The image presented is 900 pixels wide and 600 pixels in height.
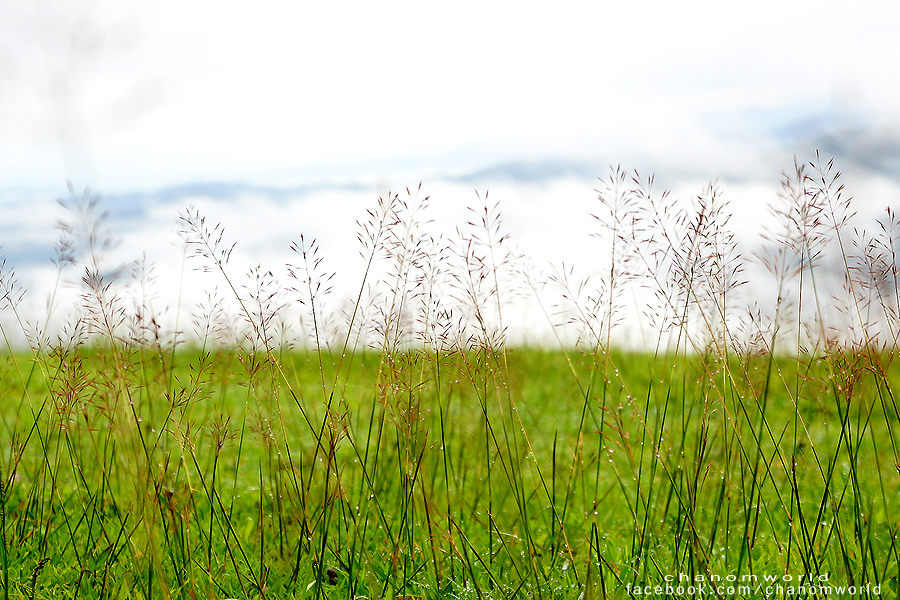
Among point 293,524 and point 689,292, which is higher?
point 689,292

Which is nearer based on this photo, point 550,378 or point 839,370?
point 839,370

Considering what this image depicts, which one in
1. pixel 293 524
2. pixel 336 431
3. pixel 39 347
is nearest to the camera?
pixel 336 431

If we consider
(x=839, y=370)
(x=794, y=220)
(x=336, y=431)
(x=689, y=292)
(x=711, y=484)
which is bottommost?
(x=711, y=484)

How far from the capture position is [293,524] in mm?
2521

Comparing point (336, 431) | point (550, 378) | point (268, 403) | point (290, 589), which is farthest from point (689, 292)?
point (550, 378)

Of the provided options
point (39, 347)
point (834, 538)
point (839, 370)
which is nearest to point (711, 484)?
point (834, 538)

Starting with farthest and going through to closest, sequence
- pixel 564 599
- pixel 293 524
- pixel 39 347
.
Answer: pixel 293 524
pixel 39 347
pixel 564 599

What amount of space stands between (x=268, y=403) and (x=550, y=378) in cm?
466

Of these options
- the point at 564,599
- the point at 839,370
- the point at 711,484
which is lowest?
the point at 564,599

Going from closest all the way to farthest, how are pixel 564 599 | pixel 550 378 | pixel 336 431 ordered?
pixel 336 431 → pixel 564 599 → pixel 550 378

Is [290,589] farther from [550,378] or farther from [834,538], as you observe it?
[550,378]

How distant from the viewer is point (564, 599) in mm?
2021

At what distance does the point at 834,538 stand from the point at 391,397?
6.09 ft

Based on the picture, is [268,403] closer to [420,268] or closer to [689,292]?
[420,268]
